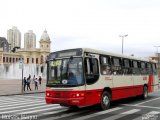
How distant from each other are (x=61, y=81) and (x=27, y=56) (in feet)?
517

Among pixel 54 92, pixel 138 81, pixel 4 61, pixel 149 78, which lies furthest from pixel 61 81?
pixel 4 61

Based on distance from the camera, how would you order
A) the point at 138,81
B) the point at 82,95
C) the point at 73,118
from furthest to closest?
the point at 138,81 < the point at 82,95 < the point at 73,118

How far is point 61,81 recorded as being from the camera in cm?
1391

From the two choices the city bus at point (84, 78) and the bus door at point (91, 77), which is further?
the bus door at point (91, 77)

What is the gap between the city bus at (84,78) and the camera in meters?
13.7

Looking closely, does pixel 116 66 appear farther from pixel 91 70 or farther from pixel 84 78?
pixel 84 78

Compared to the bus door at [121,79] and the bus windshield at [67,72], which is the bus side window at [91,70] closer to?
the bus windshield at [67,72]

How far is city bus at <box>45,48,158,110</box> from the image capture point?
1367 cm

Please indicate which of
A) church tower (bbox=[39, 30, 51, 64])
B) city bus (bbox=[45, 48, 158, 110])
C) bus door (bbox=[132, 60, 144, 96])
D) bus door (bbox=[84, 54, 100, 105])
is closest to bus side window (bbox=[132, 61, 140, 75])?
bus door (bbox=[132, 60, 144, 96])

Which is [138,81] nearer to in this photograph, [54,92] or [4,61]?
[54,92]

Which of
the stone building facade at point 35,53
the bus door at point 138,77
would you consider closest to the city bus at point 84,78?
the bus door at point 138,77

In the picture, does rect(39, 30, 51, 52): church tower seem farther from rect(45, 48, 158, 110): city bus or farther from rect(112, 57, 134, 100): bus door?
rect(45, 48, 158, 110): city bus

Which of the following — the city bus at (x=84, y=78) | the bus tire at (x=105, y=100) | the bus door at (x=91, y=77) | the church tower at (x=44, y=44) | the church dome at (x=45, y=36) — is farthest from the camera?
the church dome at (x=45, y=36)

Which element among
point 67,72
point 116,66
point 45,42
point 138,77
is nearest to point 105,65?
point 116,66
